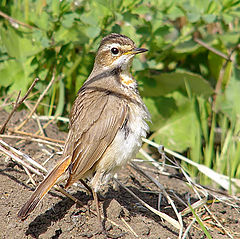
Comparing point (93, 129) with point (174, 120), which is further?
point (174, 120)

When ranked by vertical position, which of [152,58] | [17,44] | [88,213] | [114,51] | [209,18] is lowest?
[88,213]

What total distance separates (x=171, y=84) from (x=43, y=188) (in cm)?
321

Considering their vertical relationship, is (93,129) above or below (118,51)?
below

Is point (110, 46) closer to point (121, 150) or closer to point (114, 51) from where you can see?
point (114, 51)

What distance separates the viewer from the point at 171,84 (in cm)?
633

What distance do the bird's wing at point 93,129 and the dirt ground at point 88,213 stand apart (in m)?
0.40

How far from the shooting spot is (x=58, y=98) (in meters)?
6.06

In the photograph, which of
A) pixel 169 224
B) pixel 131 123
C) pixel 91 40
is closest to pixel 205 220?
pixel 169 224

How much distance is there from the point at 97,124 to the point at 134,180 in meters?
1.14

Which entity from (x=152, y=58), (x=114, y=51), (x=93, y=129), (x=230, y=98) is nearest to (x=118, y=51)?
(x=114, y=51)

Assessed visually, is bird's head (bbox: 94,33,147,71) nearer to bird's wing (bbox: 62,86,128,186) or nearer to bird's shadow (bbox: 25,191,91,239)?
bird's wing (bbox: 62,86,128,186)

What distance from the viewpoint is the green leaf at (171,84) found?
6.20 m

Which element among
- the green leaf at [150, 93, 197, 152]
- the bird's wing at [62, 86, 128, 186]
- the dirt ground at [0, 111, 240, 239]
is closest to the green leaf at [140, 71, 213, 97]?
the green leaf at [150, 93, 197, 152]

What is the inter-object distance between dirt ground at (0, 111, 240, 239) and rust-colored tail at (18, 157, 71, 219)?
23cm
